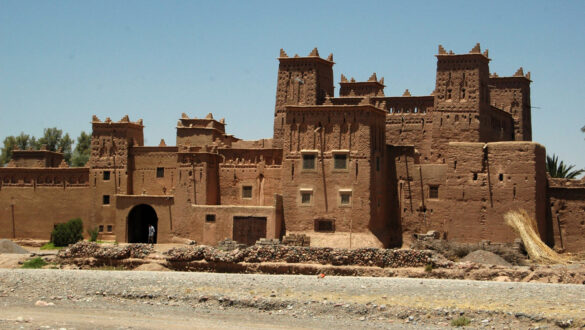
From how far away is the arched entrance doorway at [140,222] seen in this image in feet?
157

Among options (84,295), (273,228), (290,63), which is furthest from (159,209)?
(84,295)

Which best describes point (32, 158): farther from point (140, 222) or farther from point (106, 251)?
point (106, 251)

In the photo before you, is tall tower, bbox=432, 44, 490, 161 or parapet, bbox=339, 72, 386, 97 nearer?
tall tower, bbox=432, 44, 490, 161

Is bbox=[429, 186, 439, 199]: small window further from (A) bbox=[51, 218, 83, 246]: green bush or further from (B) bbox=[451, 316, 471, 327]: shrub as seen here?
(A) bbox=[51, 218, 83, 246]: green bush

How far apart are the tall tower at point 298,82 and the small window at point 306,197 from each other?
765 cm

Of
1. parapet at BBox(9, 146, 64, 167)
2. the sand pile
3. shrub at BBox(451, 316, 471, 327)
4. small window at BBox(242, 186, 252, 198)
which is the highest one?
parapet at BBox(9, 146, 64, 167)

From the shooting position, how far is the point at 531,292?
25.9 metres

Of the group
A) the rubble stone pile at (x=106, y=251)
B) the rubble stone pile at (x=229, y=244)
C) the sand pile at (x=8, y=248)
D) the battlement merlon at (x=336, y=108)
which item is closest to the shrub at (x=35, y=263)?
the rubble stone pile at (x=106, y=251)

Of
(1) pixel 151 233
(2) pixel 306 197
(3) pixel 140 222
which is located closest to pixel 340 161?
(2) pixel 306 197

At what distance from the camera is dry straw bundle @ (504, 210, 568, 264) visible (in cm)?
3741

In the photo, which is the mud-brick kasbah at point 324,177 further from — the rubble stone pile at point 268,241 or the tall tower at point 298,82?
the rubble stone pile at point 268,241

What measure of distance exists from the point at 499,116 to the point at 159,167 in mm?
21040

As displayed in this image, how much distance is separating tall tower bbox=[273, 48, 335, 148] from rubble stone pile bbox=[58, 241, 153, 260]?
→ 1709 centimetres

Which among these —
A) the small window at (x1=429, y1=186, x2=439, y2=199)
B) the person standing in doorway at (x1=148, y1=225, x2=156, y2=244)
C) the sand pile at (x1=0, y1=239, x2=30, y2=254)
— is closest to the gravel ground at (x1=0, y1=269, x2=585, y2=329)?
the sand pile at (x1=0, y1=239, x2=30, y2=254)
